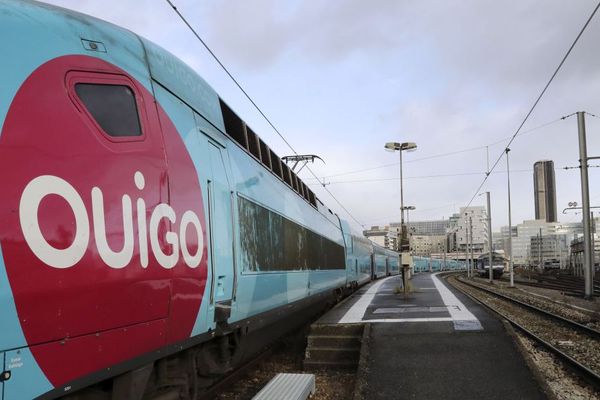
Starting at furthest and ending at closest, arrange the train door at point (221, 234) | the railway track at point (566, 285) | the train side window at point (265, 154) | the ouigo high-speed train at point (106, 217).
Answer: the railway track at point (566, 285), the train side window at point (265, 154), the train door at point (221, 234), the ouigo high-speed train at point (106, 217)

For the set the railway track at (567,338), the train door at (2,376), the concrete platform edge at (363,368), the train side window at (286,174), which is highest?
the train side window at (286,174)

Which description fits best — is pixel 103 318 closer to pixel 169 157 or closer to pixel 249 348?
pixel 169 157

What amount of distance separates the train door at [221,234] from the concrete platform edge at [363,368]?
266 centimetres

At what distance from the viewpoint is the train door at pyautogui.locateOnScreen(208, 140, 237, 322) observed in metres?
4.77

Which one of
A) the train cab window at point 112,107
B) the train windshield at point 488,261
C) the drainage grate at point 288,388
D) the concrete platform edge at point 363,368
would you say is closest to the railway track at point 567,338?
the concrete platform edge at point 363,368

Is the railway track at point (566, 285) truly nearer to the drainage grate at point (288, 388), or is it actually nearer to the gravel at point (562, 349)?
the gravel at point (562, 349)

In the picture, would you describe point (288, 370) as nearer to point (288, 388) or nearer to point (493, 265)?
point (288, 388)

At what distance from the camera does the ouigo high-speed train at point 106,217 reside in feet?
8.72

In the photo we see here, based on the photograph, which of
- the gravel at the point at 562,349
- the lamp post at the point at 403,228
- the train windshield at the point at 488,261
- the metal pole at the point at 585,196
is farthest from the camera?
the train windshield at the point at 488,261

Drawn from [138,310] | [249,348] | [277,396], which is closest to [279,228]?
[249,348]

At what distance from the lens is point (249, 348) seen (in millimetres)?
7371

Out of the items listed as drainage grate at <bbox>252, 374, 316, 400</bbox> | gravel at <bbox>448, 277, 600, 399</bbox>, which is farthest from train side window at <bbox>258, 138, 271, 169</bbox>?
gravel at <bbox>448, 277, 600, 399</bbox>

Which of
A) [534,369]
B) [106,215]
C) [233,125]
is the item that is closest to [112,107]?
[106,215]

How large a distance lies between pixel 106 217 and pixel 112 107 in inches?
30.6
